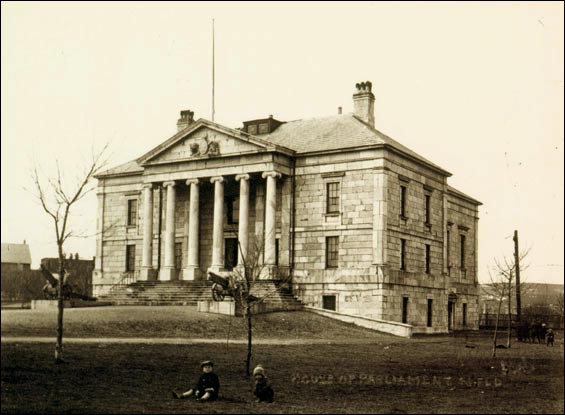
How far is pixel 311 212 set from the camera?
43.8m

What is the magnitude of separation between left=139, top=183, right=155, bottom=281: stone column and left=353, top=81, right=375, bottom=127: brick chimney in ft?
46.2

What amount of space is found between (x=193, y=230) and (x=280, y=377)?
27.5 metres

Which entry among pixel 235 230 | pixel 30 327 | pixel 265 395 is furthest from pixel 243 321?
pixel 265 395

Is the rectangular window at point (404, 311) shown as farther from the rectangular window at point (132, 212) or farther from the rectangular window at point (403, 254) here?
→ the rectangular window at point (132, 212)

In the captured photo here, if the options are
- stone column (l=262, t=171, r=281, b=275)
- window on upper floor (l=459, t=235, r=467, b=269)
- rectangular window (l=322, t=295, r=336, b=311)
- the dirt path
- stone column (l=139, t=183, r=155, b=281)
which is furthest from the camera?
window on upper floor (l=459, t=235, r=467, b=269)

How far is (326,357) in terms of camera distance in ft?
80.2

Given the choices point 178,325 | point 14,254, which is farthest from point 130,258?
point 14,254

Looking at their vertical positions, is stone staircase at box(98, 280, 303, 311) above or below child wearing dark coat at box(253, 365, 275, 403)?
above

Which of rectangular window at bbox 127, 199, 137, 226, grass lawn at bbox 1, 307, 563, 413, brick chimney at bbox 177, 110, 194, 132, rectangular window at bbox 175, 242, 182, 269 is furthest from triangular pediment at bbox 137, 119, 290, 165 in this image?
grass lawn at bbox 1, 307, 563, 413

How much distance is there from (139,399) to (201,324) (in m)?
16.4

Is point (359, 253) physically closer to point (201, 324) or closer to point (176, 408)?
point (201, 324)

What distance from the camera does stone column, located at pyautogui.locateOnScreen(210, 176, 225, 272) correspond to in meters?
44.8

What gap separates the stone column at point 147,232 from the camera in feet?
159

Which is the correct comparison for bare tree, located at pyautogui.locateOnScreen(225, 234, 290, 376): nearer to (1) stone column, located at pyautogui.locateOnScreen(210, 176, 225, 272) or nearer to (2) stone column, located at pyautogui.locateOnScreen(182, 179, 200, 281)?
(1) stone column, located at pyautogui.locateOnScreen(210, 176, 225, 272)
